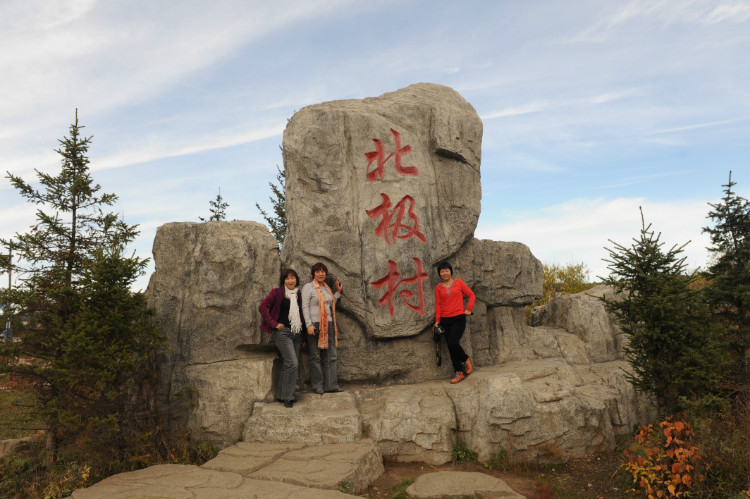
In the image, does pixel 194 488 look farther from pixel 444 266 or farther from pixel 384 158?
pixel 384 158

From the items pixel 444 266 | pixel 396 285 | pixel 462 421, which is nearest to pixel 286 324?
pixel 396 285

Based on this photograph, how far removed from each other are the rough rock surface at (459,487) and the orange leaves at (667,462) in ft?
4.58

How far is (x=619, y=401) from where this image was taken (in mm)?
8305

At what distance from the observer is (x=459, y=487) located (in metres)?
5.86

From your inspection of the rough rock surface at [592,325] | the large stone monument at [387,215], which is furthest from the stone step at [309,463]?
the rough rock surface at [592,325]

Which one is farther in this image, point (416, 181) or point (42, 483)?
point (416, 181)

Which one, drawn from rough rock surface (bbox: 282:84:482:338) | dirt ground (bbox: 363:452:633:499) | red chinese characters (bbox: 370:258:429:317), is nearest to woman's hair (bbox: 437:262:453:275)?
rough rock surface (bbox: 282:84:482:338)

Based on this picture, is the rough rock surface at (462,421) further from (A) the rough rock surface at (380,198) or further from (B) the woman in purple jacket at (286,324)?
(A) the rough rock surface at (380,198)

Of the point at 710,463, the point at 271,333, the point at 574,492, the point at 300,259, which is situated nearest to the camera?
the point at 710,463

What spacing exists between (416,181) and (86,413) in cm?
594

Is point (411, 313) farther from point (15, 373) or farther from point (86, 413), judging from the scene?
point (15, 373)

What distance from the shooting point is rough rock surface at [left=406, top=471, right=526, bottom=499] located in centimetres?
570

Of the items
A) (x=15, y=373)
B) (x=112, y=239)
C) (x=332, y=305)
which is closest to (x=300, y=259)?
(x=332, y=305)

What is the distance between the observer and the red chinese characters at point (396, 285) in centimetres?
848
